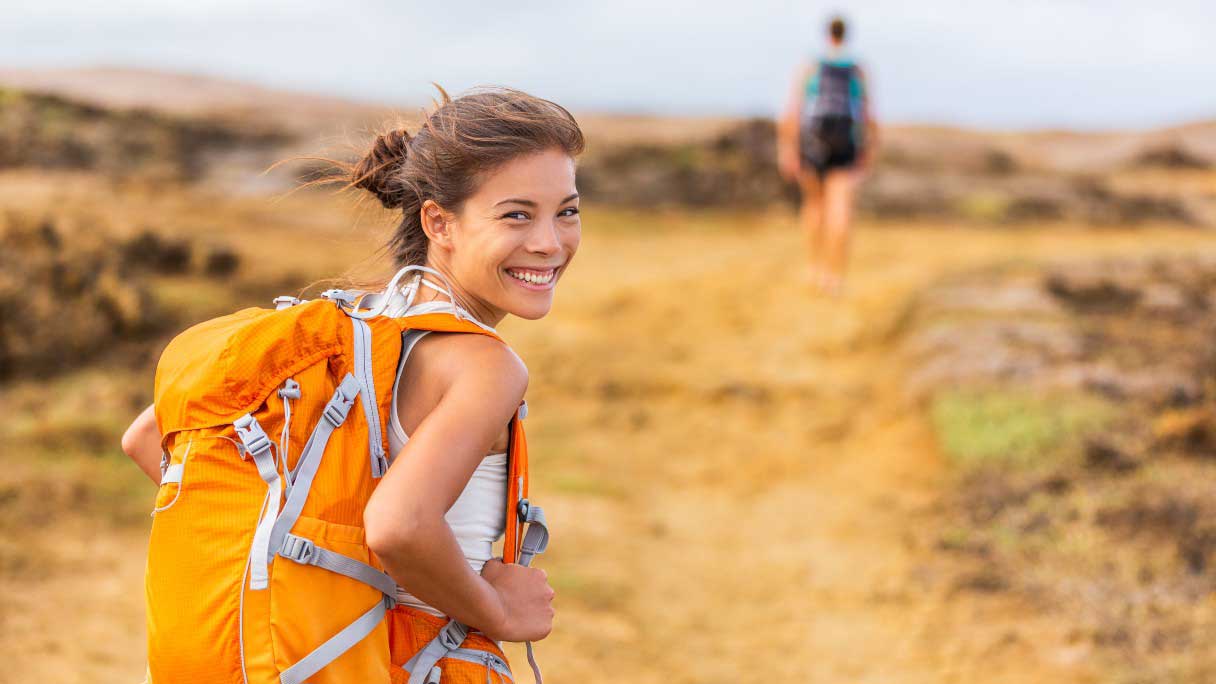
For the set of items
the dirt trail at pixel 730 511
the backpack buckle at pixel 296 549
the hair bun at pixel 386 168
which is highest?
the hair bun at pixel 386 168

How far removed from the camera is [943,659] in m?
4.18

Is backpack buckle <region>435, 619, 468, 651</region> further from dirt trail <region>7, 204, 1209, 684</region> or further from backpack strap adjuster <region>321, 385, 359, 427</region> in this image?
dirt trail <region>7, 204, 1209, 684</region>

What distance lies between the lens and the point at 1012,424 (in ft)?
19.7

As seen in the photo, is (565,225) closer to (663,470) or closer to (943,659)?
(943,659)

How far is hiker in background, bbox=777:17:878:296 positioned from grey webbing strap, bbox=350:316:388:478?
6792 millimetres

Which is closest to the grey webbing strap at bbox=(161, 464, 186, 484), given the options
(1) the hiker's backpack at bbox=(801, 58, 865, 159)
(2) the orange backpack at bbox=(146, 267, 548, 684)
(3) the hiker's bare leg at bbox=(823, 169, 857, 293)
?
(2) the orange backpack at bbox=(146, 267, 548, 684)

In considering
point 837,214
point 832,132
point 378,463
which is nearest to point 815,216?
point 837,214

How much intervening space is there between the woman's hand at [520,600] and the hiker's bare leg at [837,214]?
6808mm

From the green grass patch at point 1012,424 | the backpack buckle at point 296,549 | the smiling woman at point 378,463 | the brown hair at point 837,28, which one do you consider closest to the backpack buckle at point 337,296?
the smiling woman at point 378,463

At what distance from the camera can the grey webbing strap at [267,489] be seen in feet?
4.46

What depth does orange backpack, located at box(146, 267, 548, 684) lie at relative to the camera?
1363 mm

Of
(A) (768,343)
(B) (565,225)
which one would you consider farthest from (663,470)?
(B) (565,225)

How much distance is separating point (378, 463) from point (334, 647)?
240 mm

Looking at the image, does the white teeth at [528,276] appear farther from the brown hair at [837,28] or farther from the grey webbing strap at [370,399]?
the brown hair at [837,28]
